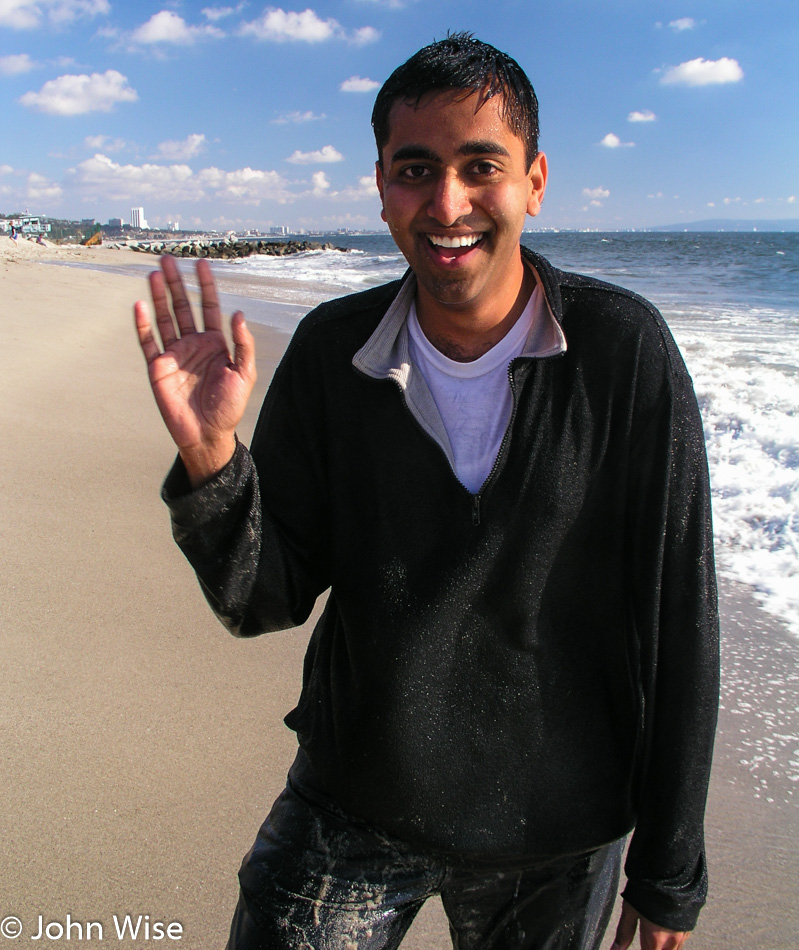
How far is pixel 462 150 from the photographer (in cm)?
156

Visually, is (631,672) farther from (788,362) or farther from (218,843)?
(788,362)

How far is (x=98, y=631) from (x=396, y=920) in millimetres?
2335

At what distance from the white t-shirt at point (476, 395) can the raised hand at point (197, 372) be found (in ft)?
1.30

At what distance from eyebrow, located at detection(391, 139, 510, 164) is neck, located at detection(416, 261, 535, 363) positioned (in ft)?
0.89

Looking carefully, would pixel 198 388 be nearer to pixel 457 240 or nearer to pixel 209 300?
pixel 209 300

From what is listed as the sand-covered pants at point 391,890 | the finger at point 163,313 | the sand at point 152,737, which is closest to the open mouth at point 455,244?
the finger at point 163,313

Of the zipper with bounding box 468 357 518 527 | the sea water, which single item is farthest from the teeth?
the sea water

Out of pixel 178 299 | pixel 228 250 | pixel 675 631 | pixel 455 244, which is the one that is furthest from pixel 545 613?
pixel 228 250

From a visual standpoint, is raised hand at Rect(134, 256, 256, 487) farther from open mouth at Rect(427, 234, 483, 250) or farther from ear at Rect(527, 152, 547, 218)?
ear at Rect(527, 152, 547, 218)

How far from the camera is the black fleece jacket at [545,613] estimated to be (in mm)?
1450

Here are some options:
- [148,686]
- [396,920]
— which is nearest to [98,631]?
[148,686]

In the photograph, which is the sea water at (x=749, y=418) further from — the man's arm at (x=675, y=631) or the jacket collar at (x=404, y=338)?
the jacket collar at (x=404, y=338)

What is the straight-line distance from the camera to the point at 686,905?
145cm

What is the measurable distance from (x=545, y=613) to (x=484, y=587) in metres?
0.14
